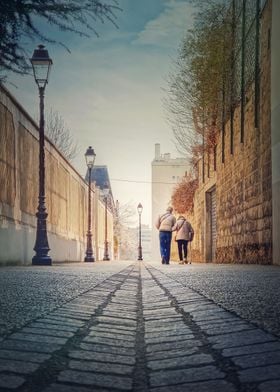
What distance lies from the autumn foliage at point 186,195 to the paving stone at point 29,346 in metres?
27.5

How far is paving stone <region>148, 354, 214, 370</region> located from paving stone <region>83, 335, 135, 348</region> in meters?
0.34

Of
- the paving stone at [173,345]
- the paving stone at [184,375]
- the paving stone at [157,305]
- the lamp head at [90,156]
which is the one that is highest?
the lamp head at [90,156]

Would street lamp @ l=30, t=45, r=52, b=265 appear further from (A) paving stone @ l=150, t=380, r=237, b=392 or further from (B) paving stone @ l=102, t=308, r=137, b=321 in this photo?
(A) paving stone @ l=150, t=380, r=237, b=392

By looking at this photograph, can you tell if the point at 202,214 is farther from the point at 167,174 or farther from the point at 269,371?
the point at 167,174

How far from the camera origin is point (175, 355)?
1840 mm

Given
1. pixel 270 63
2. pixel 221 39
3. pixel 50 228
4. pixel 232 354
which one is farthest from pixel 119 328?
pixel 221 39

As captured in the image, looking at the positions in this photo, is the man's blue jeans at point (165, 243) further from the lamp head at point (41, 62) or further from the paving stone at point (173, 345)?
the paving stone at point (173, 345)

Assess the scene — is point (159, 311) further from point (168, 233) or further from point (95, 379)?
point (168, 233)

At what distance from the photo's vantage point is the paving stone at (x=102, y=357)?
69.2 inches

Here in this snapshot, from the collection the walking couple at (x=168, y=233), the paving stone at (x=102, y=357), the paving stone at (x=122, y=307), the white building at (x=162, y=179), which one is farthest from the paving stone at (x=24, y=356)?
the white building at (x=162, y=179)

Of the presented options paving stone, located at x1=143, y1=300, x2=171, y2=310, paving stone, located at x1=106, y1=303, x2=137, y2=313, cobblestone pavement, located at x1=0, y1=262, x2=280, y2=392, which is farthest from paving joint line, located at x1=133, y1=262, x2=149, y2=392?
paving stone, located at x1=143, y1=300, x2=171, y2=310

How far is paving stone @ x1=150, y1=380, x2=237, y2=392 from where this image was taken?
4.38 ft

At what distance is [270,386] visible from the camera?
1.32 metres

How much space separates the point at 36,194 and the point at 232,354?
461 inches
